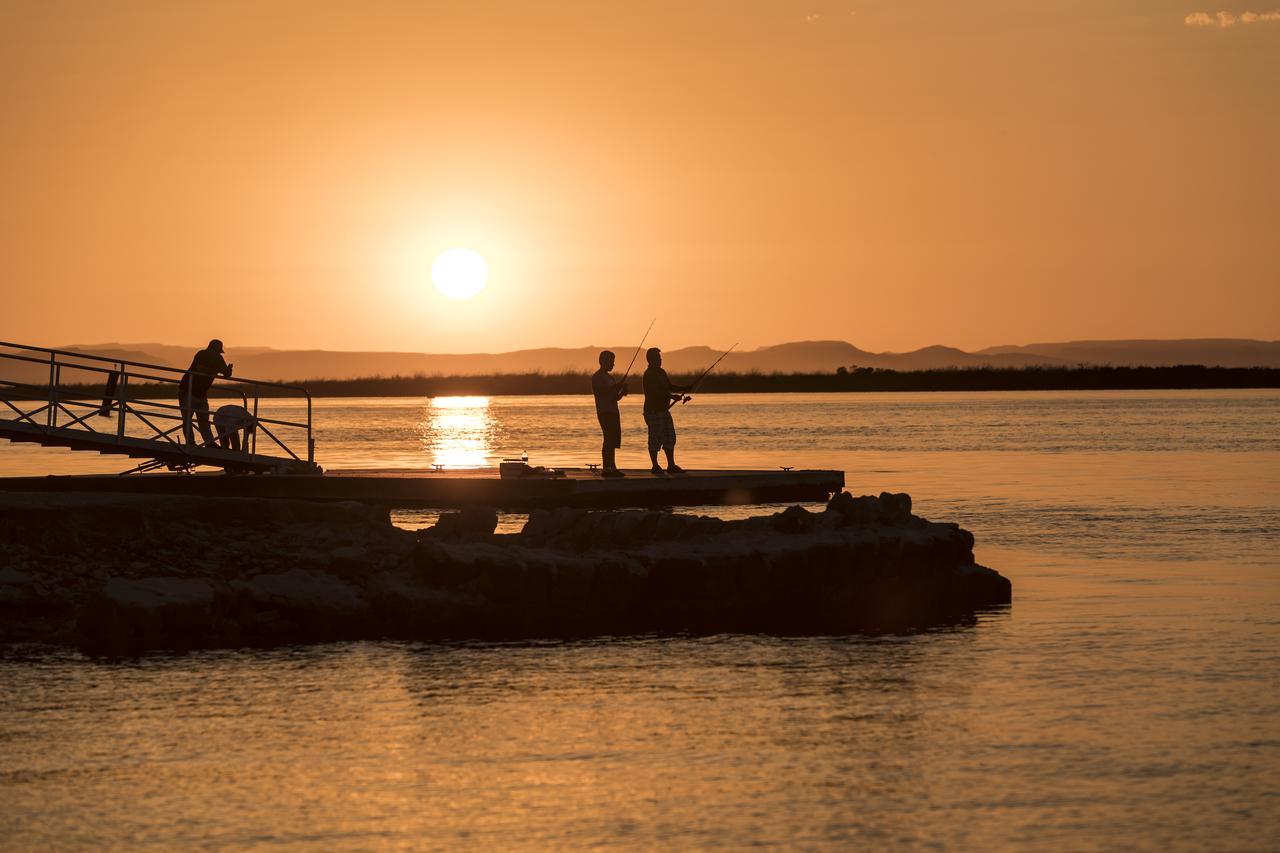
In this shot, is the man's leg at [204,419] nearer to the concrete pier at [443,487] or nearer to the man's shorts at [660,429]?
the concrete pier at [443,487]

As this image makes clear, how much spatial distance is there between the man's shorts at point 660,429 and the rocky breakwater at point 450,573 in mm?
4124

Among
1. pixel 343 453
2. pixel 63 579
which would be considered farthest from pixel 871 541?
pixel 343 453

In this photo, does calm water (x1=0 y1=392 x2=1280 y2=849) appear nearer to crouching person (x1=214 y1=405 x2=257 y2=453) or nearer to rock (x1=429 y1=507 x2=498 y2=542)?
rock (x1=429 y1=507 x2=498 y2=542)

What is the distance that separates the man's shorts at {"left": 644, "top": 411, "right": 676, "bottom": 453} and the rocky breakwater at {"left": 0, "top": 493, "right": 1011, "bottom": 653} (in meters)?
4.12

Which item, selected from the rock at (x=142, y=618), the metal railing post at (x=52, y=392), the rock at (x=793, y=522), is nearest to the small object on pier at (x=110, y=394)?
the metal railing post at (x=52, y=392)

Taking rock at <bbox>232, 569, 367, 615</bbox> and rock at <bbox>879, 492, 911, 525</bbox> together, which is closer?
rock at <bbox>232, 569, 367, 615</bbox>

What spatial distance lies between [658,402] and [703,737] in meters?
12.7

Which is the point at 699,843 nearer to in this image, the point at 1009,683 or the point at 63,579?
the point at 1009,683

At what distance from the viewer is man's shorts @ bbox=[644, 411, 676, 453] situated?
26781 millimetres

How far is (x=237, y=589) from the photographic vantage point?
1950 cm

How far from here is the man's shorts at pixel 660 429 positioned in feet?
87.9

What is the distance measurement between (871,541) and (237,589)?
327 inches

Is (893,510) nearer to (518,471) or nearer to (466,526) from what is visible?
(466,526)

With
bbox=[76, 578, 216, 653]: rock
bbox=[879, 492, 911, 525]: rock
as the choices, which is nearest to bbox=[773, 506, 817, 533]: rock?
bbox=[879, 492, 911, 525]: rock
